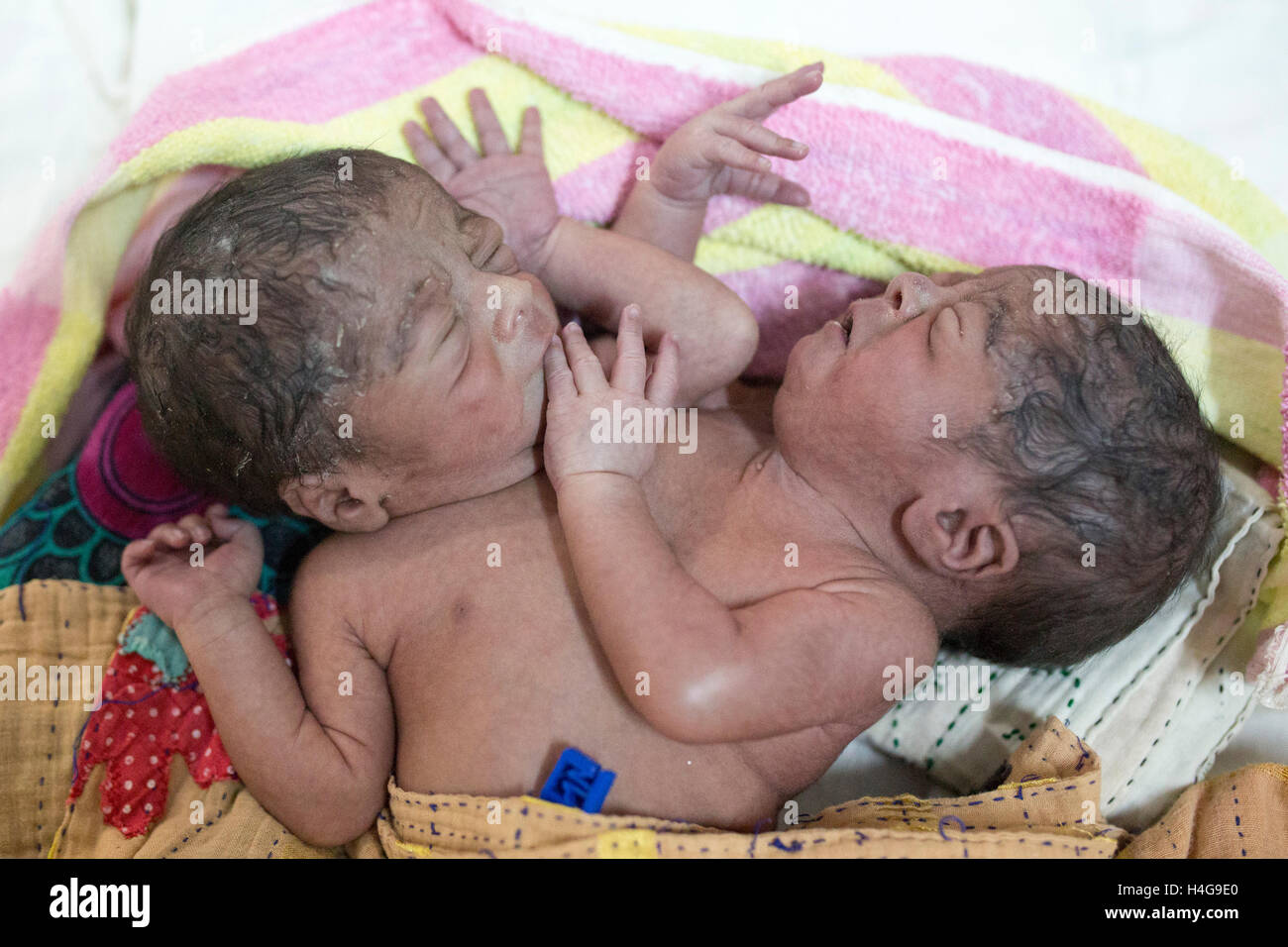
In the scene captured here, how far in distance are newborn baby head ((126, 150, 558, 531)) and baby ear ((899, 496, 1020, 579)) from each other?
1.94 ft

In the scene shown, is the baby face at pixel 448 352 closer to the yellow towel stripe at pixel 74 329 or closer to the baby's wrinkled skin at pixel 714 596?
the baby's wrinkled skin at pixel 714 596

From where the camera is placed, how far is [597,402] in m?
1.51

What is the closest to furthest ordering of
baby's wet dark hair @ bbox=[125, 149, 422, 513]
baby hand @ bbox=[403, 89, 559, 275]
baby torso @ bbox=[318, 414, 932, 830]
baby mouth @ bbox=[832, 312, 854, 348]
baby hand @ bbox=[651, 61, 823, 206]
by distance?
baby's wet dark hair @ bbox=[125, 149, 422, 513] → baby torso @ bbox=[318, 414, 932, 830] → baby mouth @ bbox=[832, 312, 854, 348] → baby hand @ bbox=[651, 61, 823, 206] → baby hand @ bbox=[403, 89, 559, 275]

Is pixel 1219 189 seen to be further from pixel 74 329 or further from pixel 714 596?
pixel 74 329

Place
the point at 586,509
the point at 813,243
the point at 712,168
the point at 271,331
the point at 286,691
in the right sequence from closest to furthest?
the point at 271,331
the point at 586,509
the point at 286,691
the point at 712,168
the point at 813,243

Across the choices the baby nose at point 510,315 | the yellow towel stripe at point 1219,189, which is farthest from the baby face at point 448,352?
the yellow towel stripe at point 1219,189

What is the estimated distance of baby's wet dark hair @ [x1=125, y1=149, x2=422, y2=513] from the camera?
134 cm

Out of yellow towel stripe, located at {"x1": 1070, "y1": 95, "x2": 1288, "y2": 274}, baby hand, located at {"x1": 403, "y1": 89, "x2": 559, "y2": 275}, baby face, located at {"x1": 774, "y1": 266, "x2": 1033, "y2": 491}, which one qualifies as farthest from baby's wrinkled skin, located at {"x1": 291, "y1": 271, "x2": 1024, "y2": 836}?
yellow towel stripe, located at {"x1": 1070, "y1": 95, "x2": 1288, "y2": 274}

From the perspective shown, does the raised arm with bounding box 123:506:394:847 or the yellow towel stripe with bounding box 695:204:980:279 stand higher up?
the yellow towel stripe with bounding box 695:204:980:279

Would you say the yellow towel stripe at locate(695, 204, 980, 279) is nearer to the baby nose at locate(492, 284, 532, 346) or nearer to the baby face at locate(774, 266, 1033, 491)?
the baby face at locate(774, 266, 1033, 491)

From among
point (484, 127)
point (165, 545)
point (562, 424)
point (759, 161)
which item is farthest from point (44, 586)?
point (759, 161)

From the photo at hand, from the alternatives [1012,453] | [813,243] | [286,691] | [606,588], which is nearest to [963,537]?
[1012,453]

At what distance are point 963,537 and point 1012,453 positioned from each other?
0.14 m
